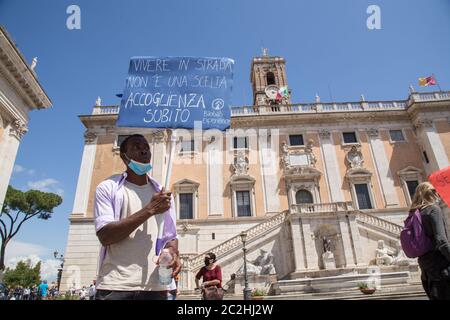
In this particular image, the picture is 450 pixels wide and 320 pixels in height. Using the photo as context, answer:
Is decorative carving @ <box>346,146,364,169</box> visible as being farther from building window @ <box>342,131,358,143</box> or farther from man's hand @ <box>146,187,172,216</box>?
man's hand @ <box>146,187,172,216</box>

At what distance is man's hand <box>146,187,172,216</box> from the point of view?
2.03 metres

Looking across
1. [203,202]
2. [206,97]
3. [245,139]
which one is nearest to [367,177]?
[245,139]

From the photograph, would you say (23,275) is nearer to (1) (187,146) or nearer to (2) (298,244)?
(1) (187,146)

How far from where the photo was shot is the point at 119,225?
1.95 m

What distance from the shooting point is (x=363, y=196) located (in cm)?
2144

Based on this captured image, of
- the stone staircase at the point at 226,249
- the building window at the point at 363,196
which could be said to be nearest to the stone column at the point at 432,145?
the building window at the point at 363,196

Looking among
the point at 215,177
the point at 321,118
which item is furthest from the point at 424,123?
the point at 215,177

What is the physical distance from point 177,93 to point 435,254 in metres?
3.26

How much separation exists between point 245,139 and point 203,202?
6359 millimetres

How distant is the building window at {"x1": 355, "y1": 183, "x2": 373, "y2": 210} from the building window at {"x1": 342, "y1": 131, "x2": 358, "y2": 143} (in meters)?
3.97

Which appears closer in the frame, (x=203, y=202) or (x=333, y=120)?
(x=203, y=202)

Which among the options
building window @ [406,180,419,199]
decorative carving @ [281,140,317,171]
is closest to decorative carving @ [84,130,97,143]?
decorative carving @ [281,140,317,171]

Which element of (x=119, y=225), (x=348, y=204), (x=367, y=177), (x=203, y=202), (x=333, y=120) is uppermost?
(x=333, y=120)
